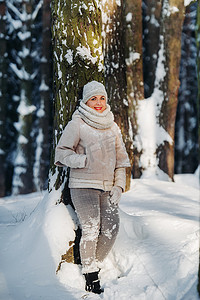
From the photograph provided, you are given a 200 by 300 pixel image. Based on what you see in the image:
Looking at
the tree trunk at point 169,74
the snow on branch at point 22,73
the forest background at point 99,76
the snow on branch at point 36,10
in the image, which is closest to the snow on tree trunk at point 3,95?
the forest background at point 99,76

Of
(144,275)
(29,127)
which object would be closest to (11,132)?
(29,127)

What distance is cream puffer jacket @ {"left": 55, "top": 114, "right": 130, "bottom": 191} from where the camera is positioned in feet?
10.2

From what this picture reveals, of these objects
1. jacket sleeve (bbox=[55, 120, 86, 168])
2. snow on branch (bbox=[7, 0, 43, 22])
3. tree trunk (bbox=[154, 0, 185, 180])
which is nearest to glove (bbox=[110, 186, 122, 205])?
jacket sleeve (bbox=[55, 120, 86, 168])

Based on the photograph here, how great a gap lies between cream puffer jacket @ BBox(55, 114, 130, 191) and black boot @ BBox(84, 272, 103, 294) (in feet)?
2.51

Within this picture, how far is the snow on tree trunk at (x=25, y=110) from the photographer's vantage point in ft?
35.5

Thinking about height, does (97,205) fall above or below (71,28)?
below

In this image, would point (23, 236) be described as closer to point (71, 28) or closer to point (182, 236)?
point (182, 236)

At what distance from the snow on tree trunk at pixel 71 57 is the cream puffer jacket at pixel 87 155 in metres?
0.34

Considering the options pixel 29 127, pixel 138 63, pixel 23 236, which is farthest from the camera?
pixel 29 127

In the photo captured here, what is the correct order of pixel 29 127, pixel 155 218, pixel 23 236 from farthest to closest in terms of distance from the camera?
pixel 29 127 → pixel 155 218 → pixel 23 236

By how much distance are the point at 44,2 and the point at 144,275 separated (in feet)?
34.1

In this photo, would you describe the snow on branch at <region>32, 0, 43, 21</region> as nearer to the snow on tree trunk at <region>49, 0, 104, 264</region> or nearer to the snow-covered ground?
the snow on tree trunk at <region>49, 0, 104, 264</region>

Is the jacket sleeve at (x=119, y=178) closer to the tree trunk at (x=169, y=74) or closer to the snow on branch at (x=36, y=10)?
the tree trunk at (x=169, y=74)

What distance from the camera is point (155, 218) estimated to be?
382 cm
